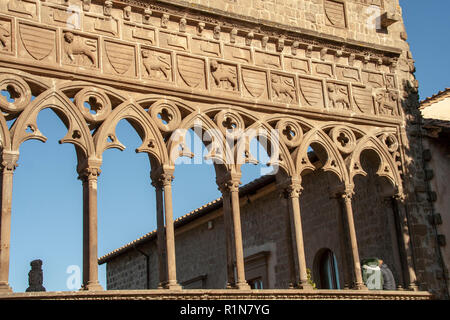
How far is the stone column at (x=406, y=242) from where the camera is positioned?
36.1 feet

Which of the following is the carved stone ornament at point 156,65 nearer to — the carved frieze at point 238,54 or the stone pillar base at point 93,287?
the carved frieze at point 238,54

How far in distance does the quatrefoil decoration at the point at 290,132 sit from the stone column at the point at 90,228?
9.42 feet

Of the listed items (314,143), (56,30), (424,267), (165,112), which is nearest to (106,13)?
(56,30)

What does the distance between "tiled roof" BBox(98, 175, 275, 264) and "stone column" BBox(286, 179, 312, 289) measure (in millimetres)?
2646

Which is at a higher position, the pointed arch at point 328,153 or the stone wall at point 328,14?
the stone wall at point 328,14

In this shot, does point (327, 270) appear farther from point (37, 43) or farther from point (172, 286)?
point (37, 43)

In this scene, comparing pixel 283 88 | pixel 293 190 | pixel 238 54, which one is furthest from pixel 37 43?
pixel 293 190

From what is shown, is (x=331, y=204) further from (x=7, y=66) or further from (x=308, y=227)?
(x=7, y=66)

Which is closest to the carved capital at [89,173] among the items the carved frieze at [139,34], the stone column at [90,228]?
the stone column at [90,228]

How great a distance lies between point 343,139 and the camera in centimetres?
1133

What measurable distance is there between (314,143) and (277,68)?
1238 millimetres

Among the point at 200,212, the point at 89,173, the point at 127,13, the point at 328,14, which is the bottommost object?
the point at 89,173

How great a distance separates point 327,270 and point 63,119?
19.2ft

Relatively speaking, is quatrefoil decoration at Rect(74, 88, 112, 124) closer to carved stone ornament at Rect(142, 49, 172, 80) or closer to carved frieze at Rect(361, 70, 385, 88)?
carved stone ornament at Rect(142, 49, 172, 80)
